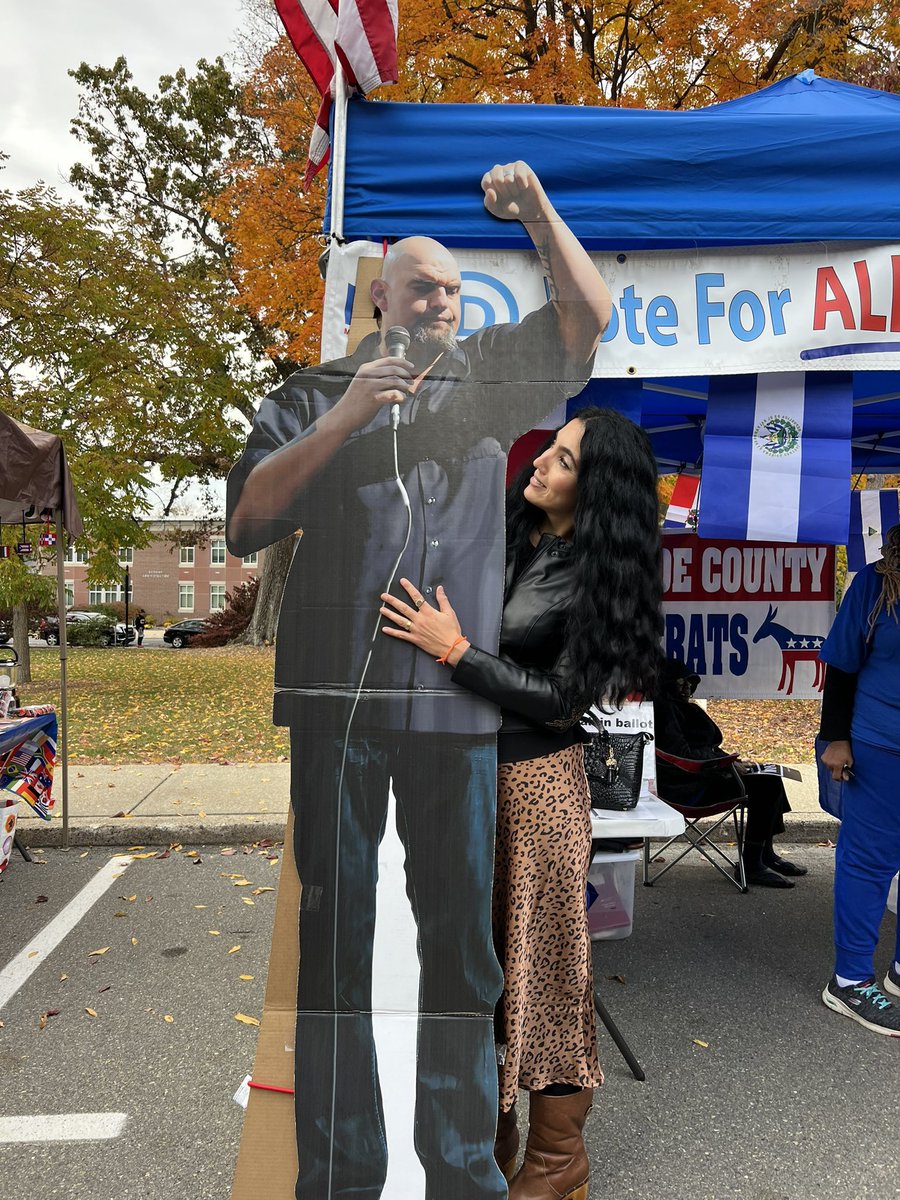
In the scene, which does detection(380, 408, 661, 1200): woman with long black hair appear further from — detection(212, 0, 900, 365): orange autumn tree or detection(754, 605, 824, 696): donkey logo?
detection(212, 0, 900, 365): orange autumn tree

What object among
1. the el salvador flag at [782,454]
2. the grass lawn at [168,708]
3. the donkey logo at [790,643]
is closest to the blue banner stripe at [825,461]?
the el salvador flag at [782,454]

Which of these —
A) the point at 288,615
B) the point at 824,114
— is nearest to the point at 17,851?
the point at 288,615

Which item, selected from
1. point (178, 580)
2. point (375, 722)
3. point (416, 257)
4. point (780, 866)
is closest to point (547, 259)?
point (416, 257)

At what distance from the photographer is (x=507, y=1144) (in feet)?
7.00

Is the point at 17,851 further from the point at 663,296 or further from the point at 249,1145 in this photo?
the point at 663,296

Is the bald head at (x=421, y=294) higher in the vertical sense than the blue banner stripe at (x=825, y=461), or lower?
higher

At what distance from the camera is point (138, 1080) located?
9.00ft

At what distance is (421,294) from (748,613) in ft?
11.4

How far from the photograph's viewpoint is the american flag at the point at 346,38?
79.6 inches

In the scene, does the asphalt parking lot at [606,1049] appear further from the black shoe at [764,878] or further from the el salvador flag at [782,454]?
the el salvador flag at [782,454]

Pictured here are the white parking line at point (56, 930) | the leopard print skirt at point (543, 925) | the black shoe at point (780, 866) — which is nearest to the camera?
the leopard print skirt at point (543, 925)

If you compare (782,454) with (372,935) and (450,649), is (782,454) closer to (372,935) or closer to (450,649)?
(450,649)

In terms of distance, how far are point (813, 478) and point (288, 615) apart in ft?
5.69

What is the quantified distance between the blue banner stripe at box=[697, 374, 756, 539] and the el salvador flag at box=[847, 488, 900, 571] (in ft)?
9.34
